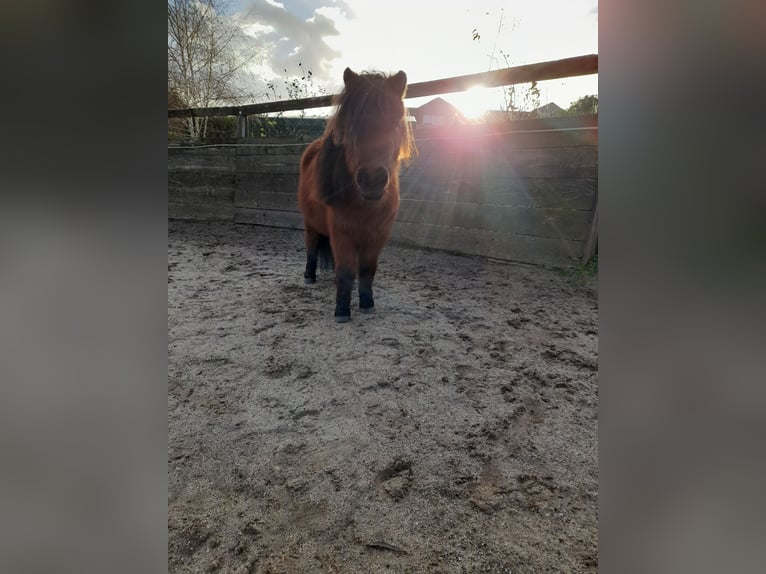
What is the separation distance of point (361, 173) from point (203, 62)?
3112 millimetres

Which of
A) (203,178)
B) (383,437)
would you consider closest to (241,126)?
(203,178)

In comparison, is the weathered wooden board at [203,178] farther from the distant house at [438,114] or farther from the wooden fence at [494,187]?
the distant house at [438,114]

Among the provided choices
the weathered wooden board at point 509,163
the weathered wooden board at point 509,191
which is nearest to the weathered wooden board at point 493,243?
the weathered wooden board at point 509,191

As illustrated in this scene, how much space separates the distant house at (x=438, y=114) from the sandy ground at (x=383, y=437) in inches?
86.4

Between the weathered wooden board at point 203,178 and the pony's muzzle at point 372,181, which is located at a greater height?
the weathered wooden board at point 203,178

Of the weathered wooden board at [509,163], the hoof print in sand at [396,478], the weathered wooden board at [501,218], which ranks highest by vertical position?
the weathered wooden board at [509,163]

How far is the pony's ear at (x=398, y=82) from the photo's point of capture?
1798mm

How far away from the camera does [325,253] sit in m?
2.92

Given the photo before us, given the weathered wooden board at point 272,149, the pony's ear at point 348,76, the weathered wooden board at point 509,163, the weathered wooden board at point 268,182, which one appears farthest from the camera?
the weathered wooden board at point 268,182
